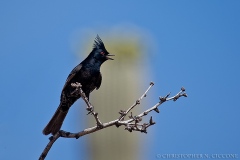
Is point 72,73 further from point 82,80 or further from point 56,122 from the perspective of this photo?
point 56,122

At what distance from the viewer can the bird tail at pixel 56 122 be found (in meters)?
8.18

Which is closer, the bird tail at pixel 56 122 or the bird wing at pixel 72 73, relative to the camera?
the bird tail at pixel 56 122

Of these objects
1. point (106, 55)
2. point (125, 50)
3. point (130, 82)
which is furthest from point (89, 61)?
point (125, 50)

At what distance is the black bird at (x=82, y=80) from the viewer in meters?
8.28

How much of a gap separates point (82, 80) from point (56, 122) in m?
0.81

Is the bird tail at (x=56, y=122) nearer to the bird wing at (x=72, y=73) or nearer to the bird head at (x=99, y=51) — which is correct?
the bird wing at (x=72, y=73)

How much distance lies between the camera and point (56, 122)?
328 inches

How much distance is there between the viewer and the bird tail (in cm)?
818

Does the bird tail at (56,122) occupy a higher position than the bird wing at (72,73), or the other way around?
the bird wing at (72,73)

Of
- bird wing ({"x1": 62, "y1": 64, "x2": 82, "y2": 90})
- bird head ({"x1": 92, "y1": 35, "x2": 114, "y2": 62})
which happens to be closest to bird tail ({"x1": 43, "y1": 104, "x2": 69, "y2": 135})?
bird wing ({"x1": 62, "y1": 64, "x2": 82, "y2": 90})

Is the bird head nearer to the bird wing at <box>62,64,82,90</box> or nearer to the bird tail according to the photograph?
the bird wing at <box>62,64,82,90</box>

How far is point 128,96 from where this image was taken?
955 cm

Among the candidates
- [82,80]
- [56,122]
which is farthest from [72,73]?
[56,122]

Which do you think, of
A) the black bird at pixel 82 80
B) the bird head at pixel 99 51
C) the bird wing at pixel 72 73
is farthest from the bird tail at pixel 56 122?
the bird head at pixel 99 51
